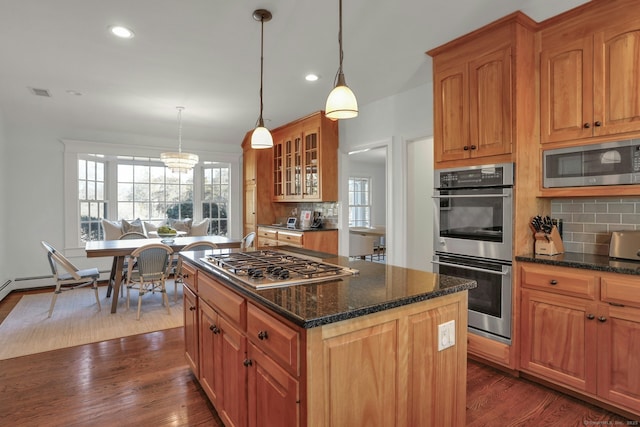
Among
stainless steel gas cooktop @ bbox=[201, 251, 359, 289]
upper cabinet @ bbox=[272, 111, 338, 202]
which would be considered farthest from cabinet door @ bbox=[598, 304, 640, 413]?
upper cabinet @ bbox=[272, 111, 338, 202]

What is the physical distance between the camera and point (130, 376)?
2.57 m

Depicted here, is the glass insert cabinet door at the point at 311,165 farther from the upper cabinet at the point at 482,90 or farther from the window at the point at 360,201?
the window at the point at 360,201

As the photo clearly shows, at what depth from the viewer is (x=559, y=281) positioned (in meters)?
2.25

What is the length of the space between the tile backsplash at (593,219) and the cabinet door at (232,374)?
2.61 m

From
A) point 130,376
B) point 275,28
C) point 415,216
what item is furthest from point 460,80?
point 130,376

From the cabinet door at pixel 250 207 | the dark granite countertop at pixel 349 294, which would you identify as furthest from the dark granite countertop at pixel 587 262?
the cabinet door at pixel 250 207

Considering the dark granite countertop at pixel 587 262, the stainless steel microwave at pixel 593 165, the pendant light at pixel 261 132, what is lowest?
the dark granite countertop at pixel 587 262

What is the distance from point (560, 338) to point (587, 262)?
537 mm

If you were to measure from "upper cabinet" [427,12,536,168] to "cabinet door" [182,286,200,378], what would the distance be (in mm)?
2285

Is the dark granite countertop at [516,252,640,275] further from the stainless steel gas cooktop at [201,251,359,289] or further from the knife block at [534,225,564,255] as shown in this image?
the stainless steel gas cooktop at [201,251,359,289]

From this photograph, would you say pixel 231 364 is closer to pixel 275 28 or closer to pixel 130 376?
pixel 130 376

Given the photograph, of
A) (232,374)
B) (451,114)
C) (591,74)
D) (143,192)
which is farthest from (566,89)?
(143,192)

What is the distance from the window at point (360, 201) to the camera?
30.4ft

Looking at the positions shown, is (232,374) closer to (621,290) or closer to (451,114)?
(621,290)
